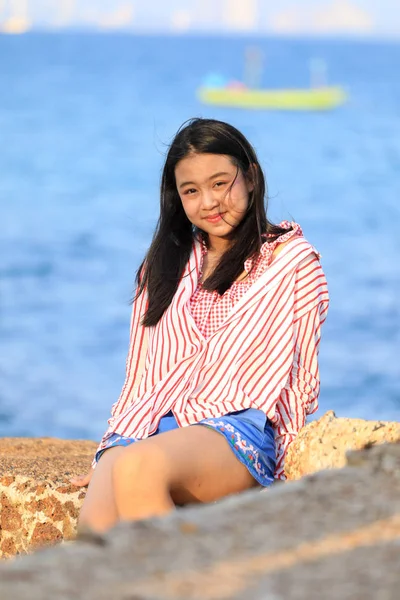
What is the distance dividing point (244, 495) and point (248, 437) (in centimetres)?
136

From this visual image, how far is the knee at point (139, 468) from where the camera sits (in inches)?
119

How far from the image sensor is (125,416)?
366 cm

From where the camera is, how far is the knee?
303 cm

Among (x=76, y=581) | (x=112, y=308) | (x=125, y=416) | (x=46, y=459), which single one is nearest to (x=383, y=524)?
(x=76, y=581)

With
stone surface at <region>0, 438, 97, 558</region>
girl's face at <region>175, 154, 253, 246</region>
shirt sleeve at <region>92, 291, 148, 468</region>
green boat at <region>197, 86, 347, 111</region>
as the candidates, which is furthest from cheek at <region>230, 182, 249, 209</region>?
green boat at <region>197, 86, 347, 111</region>

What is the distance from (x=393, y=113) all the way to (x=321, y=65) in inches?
1018

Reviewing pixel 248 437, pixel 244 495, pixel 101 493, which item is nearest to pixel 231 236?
pixel 248 437

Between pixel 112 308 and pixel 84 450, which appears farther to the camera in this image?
pixel 112 308

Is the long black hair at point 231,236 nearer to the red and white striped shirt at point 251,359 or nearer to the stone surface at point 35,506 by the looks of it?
the red and white striped shirt at point 251,359

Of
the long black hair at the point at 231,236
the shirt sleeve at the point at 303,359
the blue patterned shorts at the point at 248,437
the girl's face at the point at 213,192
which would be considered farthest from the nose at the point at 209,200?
the blue patterned shorts at the point at 248,437

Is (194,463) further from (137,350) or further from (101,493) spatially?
(137,350)

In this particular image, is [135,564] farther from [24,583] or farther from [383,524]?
[383,524]

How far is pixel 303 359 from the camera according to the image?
3.76 meters

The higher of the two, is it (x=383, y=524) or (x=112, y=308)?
(x=112, y=308)
